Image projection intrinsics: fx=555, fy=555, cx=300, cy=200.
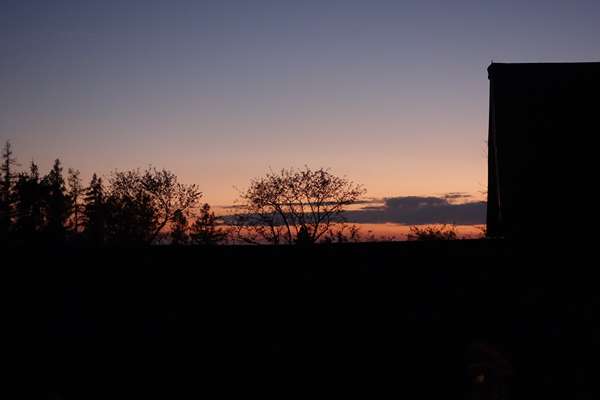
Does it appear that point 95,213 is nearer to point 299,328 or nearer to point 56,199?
point 56,199

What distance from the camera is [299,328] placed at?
9.75 metres

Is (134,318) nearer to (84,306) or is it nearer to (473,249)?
(84,306)

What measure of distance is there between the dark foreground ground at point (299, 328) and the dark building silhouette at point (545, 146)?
179cm

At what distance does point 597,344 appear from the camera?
9898 mm

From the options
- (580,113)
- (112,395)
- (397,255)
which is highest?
(580,113)

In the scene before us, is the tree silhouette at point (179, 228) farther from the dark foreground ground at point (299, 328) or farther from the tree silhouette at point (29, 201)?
the dark foreground ground at point (299, 328)

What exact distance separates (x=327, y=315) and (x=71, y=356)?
4358mm

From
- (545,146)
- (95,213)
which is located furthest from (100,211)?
(545,146)

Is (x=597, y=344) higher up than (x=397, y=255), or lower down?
lower down

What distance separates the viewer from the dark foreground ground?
9.29 metres

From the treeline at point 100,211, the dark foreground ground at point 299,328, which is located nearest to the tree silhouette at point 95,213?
the treeline at point 100,211

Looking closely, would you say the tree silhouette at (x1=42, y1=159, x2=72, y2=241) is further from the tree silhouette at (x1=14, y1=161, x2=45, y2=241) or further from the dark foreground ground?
the dark foreground ground

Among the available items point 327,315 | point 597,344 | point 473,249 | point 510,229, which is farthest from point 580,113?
point 327,315

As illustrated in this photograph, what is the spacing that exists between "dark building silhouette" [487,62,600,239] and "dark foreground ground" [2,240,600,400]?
179cm
